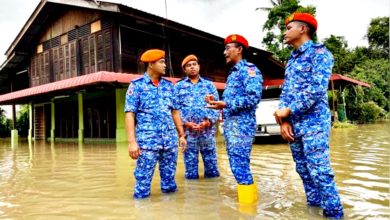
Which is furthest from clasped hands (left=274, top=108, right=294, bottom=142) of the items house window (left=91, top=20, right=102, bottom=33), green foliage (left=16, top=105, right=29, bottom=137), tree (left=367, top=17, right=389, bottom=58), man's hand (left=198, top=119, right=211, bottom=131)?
tree (left=367, top=17, right=389, bottom=58)

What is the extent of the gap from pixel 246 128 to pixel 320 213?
1.03 meters

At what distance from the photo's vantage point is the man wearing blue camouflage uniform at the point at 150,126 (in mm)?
3449

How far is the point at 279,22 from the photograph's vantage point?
78.0ft

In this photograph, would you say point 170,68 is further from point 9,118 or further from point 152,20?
point 9,118

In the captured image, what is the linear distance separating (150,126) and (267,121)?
6.57m

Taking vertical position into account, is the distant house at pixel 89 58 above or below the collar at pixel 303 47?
above

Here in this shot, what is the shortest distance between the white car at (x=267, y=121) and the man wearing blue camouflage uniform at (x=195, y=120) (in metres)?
5.03

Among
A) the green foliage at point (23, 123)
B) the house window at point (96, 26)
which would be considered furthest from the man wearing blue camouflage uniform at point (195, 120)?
the green foliage at point (23, 123)

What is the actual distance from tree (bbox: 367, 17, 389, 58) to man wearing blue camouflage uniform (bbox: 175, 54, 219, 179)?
3442cm

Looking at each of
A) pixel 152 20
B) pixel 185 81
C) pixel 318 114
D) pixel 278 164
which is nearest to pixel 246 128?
pixel 318 114

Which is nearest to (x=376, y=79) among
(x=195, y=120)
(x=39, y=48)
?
(x=39, y=48)

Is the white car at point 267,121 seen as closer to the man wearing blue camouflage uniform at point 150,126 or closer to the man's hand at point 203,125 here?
the man's hand at point 203,125

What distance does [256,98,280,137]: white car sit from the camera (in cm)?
943

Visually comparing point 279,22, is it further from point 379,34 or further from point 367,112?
point 379,34
